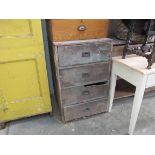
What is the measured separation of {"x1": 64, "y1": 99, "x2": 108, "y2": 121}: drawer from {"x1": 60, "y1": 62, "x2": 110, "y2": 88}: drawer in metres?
0.23

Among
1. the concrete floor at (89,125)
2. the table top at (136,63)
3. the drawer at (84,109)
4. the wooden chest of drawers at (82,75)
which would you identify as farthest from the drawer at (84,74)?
the concrete floor at (89,125)

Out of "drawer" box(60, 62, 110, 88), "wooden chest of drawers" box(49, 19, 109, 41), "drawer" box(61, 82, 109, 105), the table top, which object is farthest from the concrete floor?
"wooden chest of drawers" box(49, 19, 109, 41)

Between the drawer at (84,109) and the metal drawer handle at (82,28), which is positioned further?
the drawer at (84,109)

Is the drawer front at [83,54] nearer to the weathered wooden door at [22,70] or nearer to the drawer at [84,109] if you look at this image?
the weathered wooden door at [22,70]

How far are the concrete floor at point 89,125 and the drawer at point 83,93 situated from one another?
24 centimetres

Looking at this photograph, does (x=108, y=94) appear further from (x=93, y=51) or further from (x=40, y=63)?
(x=40, y=63)

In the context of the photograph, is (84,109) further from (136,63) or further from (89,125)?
(136,63)

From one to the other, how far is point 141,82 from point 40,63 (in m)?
0.80

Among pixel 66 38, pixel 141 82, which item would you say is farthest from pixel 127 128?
pixel 66 38

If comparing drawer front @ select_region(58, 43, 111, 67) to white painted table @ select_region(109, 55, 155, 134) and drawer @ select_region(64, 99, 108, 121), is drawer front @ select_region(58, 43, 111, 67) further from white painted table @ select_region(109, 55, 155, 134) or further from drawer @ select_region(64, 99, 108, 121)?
drawer @ select_region(64, 99, 108, 121)

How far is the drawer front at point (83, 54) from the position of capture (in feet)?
4.07

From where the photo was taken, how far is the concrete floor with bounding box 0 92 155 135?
1453 millimetres
